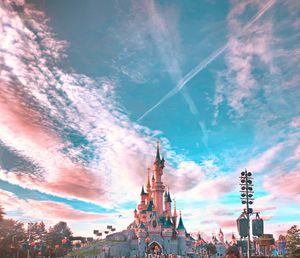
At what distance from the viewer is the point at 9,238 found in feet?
195

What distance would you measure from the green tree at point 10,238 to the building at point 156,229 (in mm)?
22941

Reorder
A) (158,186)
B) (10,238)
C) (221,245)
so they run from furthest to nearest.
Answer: (221,245) < (158,186) < (10,238)

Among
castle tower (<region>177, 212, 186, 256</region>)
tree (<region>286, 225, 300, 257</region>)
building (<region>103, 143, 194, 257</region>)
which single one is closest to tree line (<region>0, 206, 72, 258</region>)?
building (<region>103, 143, 194, 257</region>)

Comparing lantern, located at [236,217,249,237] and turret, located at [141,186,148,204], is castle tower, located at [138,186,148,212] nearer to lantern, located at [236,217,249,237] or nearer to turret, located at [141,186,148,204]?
turret, located at [141,186,148,204]

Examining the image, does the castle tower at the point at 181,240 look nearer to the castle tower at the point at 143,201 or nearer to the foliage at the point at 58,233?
the castle tower at the point at 143,201

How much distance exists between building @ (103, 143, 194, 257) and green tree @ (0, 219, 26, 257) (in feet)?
75.3

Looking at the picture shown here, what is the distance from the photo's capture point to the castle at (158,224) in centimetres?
8094

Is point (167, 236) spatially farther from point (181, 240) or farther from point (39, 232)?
point (39, 232)

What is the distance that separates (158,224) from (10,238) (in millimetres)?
36188

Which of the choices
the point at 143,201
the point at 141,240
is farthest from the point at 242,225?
the point at 143,201

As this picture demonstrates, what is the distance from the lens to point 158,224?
83.3 meters

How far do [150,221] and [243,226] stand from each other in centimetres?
7174

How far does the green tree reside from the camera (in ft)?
181

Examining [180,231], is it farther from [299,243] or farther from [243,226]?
[243,226]
